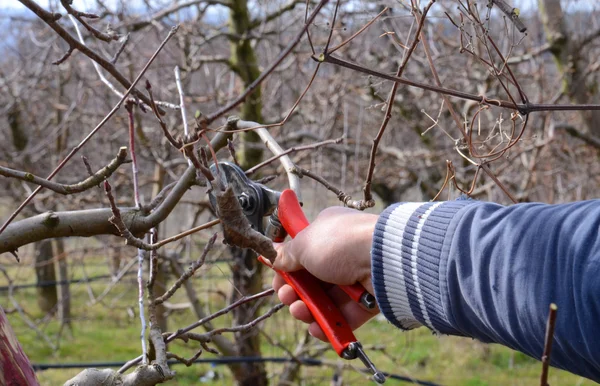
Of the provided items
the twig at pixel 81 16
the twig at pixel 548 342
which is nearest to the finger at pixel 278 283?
the twig at pixel 81 16

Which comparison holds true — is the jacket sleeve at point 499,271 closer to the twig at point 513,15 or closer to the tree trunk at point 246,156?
the twig at point 513,15

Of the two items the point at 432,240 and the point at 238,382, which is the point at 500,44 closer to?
the point at 238,382

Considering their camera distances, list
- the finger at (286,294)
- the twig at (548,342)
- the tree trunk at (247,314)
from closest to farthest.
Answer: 1. the twig at (548,342)
2. the finger at (286,294)
3. the tree trunk at (247,314)

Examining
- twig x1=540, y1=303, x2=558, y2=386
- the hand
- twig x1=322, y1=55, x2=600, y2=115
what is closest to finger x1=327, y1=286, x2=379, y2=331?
the hand

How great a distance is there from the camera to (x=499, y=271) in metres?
1.06

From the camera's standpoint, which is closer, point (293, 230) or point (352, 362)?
point (293, 230)

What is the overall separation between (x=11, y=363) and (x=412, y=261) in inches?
28.3

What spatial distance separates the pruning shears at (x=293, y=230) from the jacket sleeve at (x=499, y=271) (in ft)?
0.57

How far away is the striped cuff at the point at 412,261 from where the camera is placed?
117cm

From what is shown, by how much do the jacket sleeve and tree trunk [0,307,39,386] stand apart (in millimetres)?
649

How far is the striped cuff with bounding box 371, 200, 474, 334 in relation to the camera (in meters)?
1.17

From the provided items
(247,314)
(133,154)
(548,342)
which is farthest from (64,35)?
(247,314)

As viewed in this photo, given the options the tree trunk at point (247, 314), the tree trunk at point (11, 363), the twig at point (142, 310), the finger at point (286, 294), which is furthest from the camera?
the tree trunk at point (247, 314)

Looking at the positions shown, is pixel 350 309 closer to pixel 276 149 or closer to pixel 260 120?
pixel 276 149
